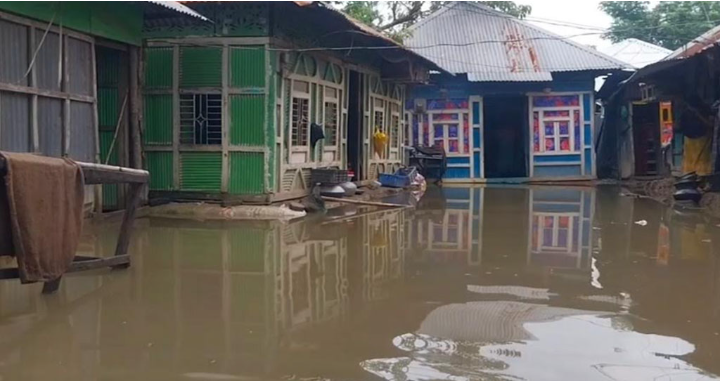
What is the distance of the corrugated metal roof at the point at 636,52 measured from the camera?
27.4m

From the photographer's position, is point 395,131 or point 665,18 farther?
point 665,18

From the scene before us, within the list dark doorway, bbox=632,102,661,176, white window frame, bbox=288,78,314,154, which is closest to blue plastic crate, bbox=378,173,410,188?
white window frame, bbox=288,78,314,154

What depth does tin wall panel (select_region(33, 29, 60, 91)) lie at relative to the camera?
9.02m

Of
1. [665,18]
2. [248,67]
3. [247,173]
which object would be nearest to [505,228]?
[247,173]

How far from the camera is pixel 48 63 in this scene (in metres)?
9.20

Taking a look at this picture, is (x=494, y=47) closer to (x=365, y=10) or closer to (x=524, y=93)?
(x=524, y=93)

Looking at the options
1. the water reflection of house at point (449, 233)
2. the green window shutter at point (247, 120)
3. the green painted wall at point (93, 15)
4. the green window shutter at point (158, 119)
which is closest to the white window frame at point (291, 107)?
the green window shutter at point (247, 120)

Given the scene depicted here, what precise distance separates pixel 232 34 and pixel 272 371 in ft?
29.4

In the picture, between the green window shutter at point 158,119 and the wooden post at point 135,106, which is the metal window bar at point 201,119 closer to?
the green window shutter at point 158,119

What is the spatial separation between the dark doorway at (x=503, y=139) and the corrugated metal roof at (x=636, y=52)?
16.5ft

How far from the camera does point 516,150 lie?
2645cm

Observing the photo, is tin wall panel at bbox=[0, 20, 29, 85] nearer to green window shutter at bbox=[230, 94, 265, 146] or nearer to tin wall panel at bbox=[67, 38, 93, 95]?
tin wall panel at bbox=[67, 38, 93, 95]

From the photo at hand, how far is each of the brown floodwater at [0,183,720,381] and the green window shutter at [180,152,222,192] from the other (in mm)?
2310

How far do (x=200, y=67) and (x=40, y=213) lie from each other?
7.49 meters
